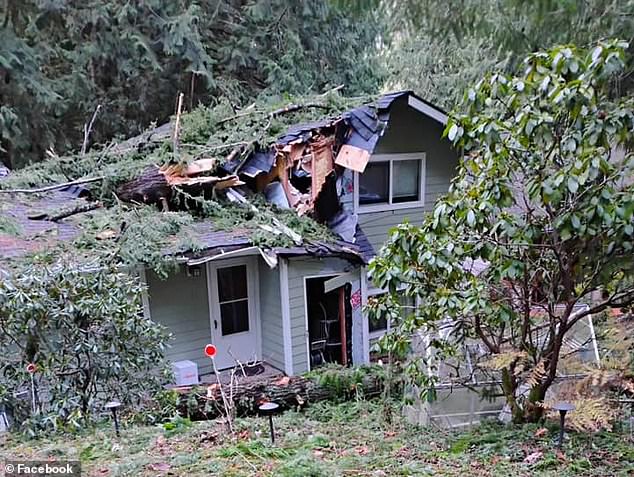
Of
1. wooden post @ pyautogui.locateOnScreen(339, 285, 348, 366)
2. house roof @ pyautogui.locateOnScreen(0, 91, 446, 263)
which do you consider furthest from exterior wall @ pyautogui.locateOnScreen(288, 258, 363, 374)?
wooden post @ pyautogui.locateOnScreen(339, 285, 348, 366)

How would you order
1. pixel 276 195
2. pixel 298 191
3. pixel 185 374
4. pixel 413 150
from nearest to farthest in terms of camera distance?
pixel 185 374 < pixel 298 191 < pixel 276 195 < pixel 413 150

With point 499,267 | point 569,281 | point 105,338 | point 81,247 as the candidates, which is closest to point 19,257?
point 81,247

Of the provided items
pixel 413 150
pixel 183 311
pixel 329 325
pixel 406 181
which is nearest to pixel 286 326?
pixel 329 325

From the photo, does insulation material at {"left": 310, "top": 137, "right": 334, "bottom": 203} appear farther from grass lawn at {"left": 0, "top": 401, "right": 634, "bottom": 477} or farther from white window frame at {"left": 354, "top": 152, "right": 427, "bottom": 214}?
grass lawn at {"left": 0, "top": 401, "right": 634, "bottom": 477}

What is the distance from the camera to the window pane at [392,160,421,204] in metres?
10.1

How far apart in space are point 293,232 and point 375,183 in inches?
86.4

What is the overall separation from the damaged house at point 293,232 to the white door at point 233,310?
0.02m

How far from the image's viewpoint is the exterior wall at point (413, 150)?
9.91m

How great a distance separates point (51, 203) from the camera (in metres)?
9.23

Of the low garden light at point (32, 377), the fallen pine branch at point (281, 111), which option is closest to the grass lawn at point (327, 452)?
the low garden light at point (32, 377)

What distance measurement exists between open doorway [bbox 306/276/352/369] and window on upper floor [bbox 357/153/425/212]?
1659 millimetres

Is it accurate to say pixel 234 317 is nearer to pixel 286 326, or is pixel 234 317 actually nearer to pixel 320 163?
pixel 286 326

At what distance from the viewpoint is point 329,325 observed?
9.34 metres

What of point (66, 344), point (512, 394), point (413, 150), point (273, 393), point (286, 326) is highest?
point (413, 150)
